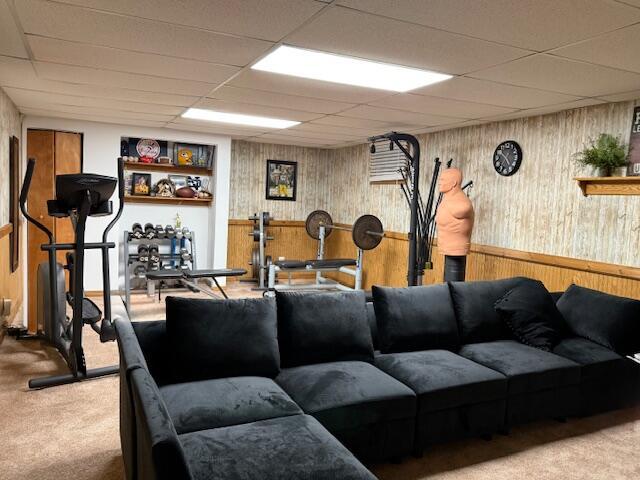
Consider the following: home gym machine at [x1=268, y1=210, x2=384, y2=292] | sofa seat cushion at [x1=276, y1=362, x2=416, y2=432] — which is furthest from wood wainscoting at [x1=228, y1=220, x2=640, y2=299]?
sofa seat cushion at [x1=276, y1=362, x2=416, y2=432]

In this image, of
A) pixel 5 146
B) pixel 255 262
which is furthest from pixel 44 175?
pixel 255 262

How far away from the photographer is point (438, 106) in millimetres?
4293

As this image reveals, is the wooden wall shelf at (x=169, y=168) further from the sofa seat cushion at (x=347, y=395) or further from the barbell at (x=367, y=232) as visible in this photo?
the sofa seat cushion at (x=347, y=395)

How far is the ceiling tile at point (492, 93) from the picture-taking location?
3.47 m

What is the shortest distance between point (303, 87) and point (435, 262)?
2955mm

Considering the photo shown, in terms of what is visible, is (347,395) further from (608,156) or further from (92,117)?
(92,117)

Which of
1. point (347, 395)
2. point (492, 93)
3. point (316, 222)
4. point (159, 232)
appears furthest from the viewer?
point (316, 222)

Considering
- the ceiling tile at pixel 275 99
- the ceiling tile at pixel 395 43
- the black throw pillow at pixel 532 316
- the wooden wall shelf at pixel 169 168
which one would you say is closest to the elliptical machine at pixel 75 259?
the ceiling tile at pixel 275 99

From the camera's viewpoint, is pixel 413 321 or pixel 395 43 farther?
pixel 413 321

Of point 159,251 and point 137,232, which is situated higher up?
point 137,232

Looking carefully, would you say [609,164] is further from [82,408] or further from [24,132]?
[24,132]

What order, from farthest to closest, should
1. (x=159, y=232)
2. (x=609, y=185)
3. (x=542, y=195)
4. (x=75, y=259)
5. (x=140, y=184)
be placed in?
(x=140, y=184) → (x=159, y=232) → (x=542, y=195) → (x=609, y=185) → (x=75, y=259)

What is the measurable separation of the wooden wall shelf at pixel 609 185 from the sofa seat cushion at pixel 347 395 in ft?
8.06

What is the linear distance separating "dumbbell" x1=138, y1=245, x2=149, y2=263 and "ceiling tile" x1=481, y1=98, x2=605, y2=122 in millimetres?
4652
